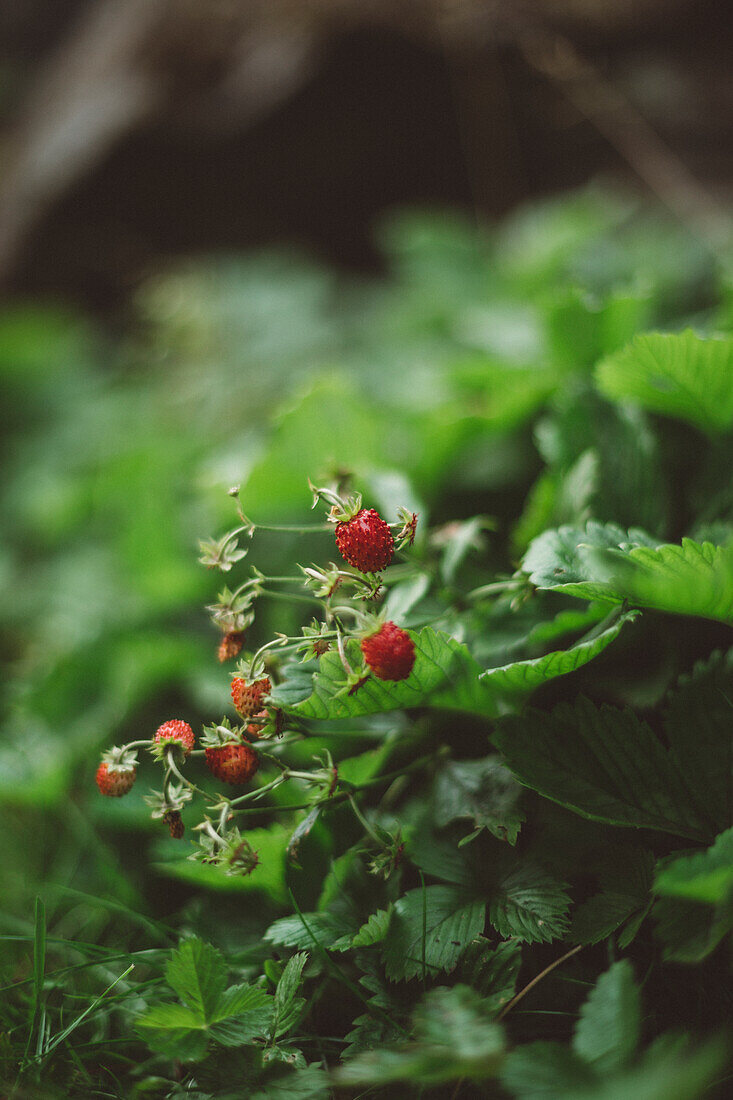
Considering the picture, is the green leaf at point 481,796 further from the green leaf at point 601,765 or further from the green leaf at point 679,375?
the green leaf at point 679,375

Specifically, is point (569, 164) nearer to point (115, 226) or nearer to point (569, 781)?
point (115, 226)

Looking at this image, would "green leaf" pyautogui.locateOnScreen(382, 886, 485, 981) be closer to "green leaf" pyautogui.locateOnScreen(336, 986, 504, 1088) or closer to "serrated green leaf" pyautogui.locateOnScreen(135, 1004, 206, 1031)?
"green leaf" pyautogui.locateOnScreen(336, 986, 504, 1088)

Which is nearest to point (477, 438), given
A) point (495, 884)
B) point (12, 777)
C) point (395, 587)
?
point (395, 587)

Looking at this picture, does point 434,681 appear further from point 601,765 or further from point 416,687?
point 601,765

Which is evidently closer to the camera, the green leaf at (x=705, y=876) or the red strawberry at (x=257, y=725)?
the green leaf at (x=705, y=876)

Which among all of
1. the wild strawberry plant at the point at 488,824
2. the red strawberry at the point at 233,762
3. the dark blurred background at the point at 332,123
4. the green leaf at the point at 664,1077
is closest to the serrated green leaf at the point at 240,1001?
the wild strawberry plant at the point at 488,824
